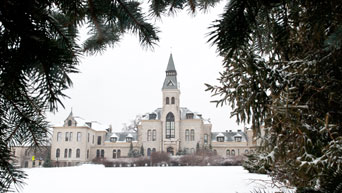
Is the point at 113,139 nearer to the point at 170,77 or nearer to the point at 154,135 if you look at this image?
the point at 154,135

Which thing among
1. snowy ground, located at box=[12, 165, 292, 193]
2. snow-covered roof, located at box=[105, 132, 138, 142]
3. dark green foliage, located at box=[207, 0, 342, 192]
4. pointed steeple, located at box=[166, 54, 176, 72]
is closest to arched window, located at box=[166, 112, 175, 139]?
snow-covered roof, located at box=[105, 132, 138, 142]

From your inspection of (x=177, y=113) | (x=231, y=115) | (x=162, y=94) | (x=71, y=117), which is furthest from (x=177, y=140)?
(x=231, y=115)

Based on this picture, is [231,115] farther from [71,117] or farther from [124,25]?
[71,117]

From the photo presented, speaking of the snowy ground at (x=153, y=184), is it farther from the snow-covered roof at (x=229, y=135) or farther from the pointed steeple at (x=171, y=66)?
the snow-covered roof at (x=229, y=135)

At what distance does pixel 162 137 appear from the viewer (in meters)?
37.7

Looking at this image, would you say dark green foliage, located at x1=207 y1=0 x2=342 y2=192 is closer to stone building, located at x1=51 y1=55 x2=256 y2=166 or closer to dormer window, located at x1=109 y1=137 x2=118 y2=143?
stone building, located at x1=51 y1=55 x2=256 y2=166

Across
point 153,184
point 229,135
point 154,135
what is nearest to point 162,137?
point 154,135

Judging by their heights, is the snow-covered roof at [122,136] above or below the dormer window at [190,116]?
below

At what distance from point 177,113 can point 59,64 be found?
37.1 m

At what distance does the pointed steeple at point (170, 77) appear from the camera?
38.2 meters

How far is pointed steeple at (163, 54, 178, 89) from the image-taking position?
38213 millimetres

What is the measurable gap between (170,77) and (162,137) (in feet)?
30.9

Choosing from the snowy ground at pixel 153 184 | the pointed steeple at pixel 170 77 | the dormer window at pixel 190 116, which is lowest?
the snowy ground at pixel 153 184

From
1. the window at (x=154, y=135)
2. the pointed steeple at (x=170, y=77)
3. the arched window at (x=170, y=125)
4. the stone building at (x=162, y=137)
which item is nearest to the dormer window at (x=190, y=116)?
the stone building at (x=162, y=137)
